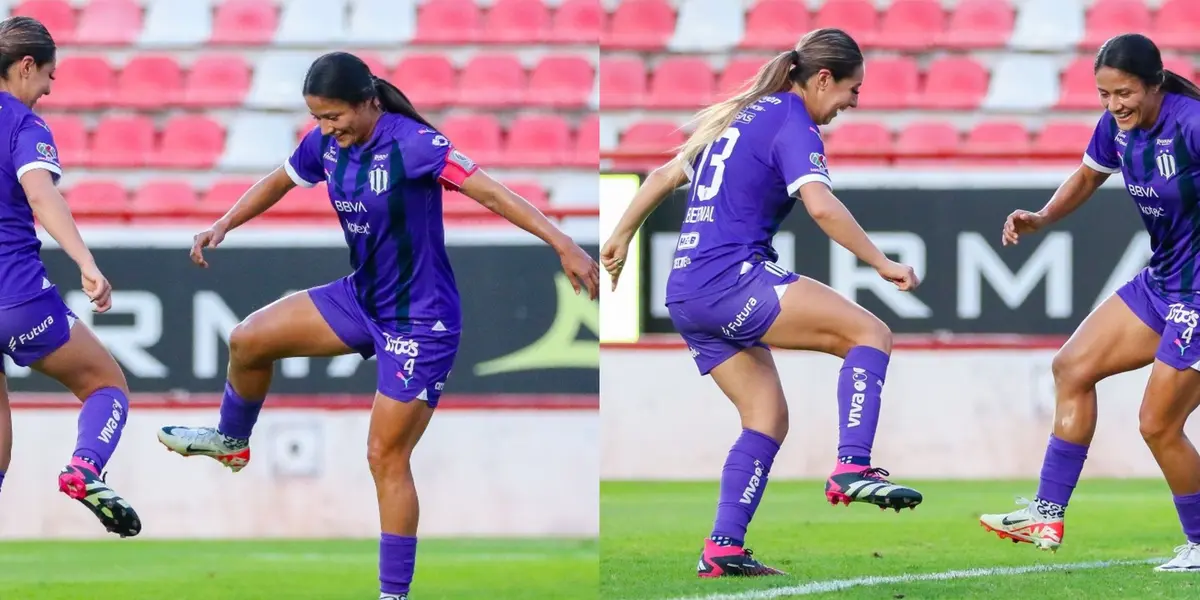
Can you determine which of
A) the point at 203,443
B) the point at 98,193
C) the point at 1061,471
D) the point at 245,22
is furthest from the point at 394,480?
the point at 245,22

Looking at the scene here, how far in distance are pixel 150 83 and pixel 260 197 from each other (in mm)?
5338

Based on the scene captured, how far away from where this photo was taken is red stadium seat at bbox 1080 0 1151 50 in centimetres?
1032

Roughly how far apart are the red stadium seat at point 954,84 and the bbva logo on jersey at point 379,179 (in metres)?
5.84

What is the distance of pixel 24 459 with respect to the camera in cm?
766

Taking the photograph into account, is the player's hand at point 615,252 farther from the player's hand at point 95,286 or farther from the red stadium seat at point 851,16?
the red stadium seat at point 851,16

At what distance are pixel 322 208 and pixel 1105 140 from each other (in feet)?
13.1

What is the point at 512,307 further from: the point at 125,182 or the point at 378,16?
the point at 378,16

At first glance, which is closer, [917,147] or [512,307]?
[512,307]

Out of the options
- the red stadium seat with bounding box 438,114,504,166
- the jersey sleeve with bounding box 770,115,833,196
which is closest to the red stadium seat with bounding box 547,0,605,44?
the red stadium seat with bounding box 438,114,504,166

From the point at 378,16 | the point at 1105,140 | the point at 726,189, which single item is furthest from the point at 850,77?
the point at 378,16

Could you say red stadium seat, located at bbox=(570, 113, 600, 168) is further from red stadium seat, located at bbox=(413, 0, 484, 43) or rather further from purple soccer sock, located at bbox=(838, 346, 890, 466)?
purple soccer sock, located at bbox=(838, 346, 890, 466)

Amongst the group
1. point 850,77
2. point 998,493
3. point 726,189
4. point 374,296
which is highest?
point 850,77

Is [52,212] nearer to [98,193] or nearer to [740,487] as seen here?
[740,487]

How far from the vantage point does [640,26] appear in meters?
10.8
